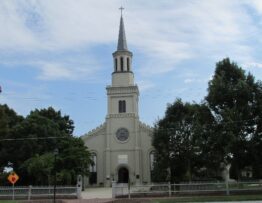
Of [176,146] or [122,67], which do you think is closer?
[176,146]

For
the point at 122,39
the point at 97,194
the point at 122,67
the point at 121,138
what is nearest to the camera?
the point at 97,194

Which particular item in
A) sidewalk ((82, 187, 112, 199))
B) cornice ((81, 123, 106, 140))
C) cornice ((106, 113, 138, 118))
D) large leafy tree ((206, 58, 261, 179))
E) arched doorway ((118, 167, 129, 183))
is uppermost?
cornice ((106, 113, 138, 118))

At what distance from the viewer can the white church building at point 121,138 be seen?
63125mm

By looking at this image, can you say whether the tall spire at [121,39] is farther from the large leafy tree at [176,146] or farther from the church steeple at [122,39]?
the large leafy tree at [176,146]

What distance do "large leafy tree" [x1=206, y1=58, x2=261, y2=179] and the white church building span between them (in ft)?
102

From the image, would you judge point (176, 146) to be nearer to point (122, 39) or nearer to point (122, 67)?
point (122, 67)

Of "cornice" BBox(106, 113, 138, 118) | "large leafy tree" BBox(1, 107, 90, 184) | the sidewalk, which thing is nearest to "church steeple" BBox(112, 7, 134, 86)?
"cornice" BBox(106, 113, 138, 118)

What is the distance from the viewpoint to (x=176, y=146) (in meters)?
48.0

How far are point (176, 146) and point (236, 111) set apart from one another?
16.9 metres

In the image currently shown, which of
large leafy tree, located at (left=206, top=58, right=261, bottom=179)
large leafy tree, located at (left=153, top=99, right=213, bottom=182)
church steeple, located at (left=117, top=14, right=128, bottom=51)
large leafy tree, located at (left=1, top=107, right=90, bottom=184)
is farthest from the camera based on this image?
church steeple, located at (left=117, top=14, right=128, bottom=51)

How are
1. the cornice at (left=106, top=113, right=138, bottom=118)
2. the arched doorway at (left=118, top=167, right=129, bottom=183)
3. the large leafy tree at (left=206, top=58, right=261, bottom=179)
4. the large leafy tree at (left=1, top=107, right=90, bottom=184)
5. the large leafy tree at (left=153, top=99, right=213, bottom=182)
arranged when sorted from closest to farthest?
the large leafy tree at (left=206, top=58, right=261, bottom=179) < the large leafy tree at (left=1, top=107, right=90, bottom=184) < the large leafy tree at (left=153, top=99, right=213, bottom=182) < the arched doorway at (left=118, top=167, right=129, bottom=183) < the cornice at (left=106, top=113, right=138, bottom=118)

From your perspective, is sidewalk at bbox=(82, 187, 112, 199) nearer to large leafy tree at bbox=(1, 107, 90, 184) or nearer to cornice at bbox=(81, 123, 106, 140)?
large leafy tree at bbox=(1, 107, 90, 184)

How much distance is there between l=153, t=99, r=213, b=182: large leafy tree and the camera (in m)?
47.5

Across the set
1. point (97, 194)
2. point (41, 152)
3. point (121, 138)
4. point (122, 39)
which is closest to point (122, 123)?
point (121, 138)
